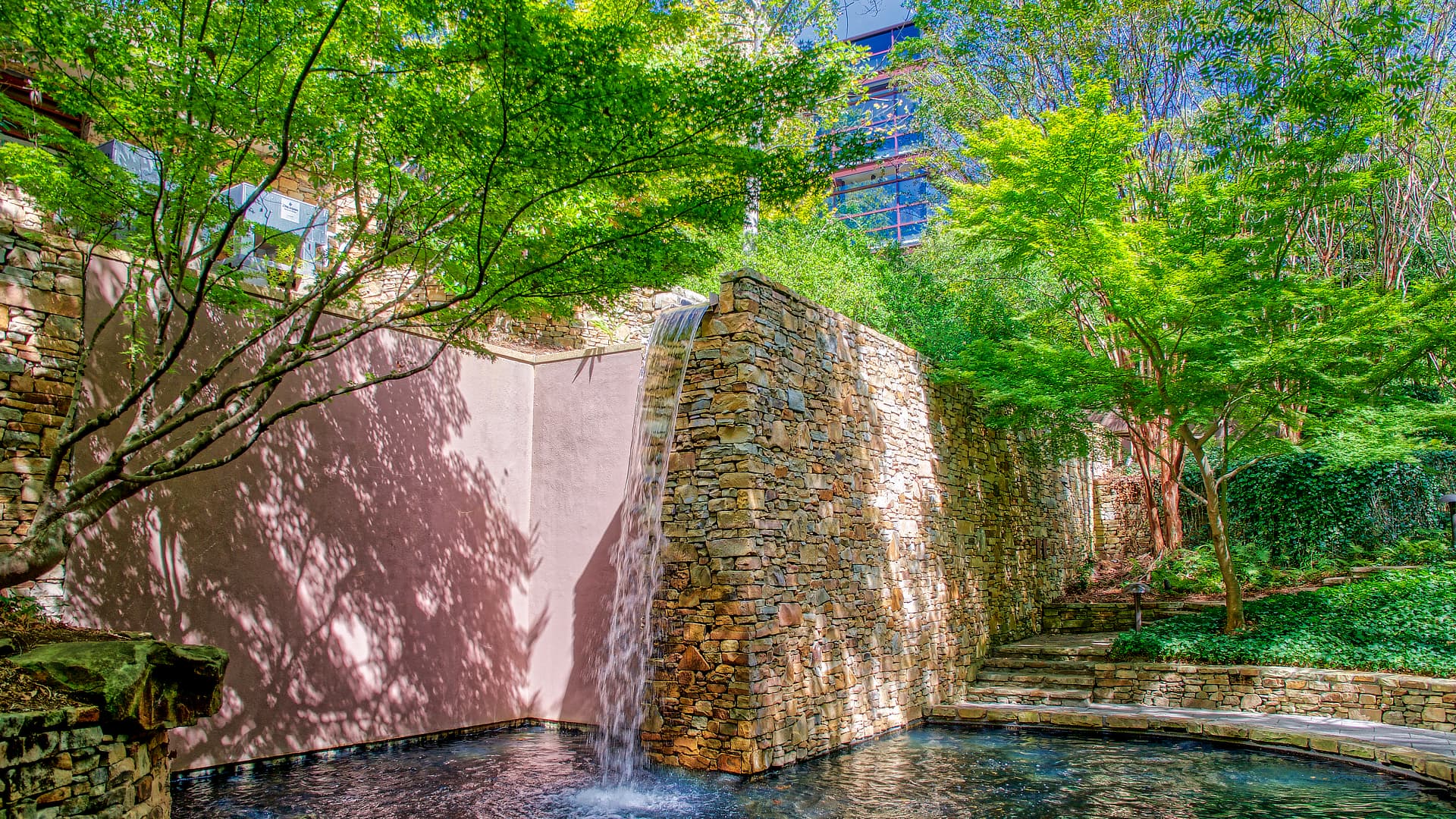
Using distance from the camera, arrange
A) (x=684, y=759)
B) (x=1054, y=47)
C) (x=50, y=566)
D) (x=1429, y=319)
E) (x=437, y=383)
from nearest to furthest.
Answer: (x=50, y=566) < (x=684, y=759) < (x=437, y=383) < (x=1429, y=319) < (x=1054, y=47)

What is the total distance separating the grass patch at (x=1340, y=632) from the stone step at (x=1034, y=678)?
577 millimetres

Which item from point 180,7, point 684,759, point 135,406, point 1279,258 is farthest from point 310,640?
point 1279,258

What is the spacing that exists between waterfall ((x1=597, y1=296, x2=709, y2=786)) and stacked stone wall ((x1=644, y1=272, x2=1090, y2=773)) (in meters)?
0.16

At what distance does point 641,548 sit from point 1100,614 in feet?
23.5

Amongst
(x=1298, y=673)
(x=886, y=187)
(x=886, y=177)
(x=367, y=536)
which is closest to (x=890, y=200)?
(x=886, y=177)

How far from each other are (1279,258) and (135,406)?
9.95 m

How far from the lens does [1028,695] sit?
9.03m

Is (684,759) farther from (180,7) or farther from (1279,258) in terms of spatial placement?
(1279,258)

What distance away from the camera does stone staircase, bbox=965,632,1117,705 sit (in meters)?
8.95

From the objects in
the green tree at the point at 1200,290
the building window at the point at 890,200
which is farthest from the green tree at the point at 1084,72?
the building window at the point at 890,200

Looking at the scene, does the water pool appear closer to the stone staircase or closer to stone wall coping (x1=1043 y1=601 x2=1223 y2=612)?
the stone staircase

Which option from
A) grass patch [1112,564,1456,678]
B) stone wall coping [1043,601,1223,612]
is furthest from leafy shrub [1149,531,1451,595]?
grass patch [1112,564,1456,678]

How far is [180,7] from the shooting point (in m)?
4.58

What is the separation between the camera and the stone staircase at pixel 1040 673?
8.95 metres
